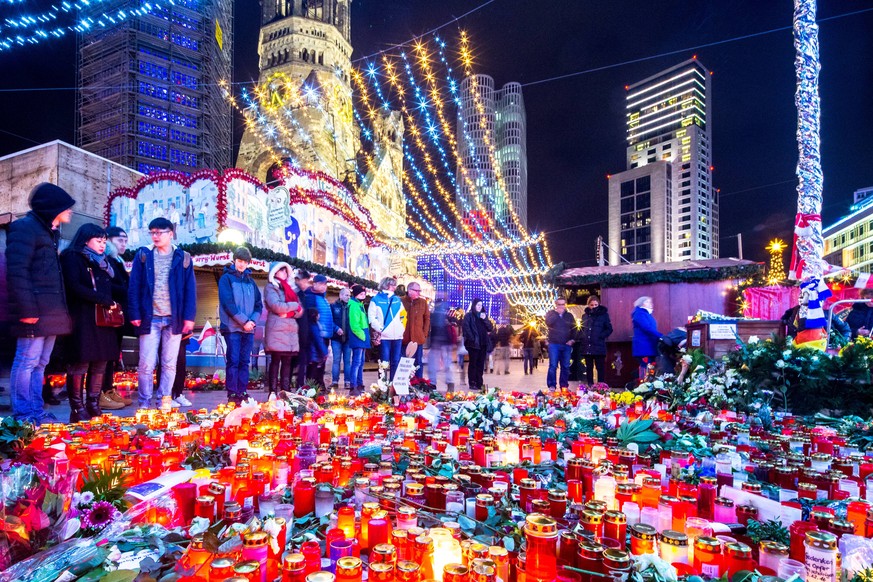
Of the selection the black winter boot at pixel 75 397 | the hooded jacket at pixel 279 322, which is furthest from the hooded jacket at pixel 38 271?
the hooded jacket at pixel 279 322

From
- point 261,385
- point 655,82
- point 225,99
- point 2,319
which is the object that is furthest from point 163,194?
point 655,82

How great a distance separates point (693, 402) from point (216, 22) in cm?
2893

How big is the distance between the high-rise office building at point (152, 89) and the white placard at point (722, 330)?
22.4 metres

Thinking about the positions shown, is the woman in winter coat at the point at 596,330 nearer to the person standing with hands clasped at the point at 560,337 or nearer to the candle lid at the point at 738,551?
the person standing with hands clasped at the point at 560,337

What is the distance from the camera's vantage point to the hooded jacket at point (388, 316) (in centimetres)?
698

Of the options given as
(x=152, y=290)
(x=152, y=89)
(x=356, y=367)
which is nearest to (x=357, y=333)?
(x=356, y=367)

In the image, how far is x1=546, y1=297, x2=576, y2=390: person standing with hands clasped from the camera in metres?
7.66

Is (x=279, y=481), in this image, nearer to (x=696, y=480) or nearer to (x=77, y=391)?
(x=696, y=480)

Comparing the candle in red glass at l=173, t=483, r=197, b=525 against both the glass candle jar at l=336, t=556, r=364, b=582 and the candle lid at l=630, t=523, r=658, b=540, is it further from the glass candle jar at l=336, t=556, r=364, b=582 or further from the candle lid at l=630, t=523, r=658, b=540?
the candle lid at l=630, t=523, r=658, b=540

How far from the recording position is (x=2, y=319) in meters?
3.79

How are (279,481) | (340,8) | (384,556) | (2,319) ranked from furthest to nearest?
1. (340,8)
2. (2,319)
3. (279,481)
4. (384,556)

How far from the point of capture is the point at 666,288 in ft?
35.2

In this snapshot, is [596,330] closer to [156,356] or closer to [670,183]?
[156,356]

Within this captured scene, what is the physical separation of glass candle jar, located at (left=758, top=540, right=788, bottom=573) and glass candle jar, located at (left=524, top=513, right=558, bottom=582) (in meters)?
0.61
